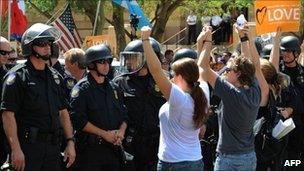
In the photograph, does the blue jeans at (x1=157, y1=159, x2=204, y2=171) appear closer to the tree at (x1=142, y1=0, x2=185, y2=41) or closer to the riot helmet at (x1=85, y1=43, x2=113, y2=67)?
the riot helmet at (x1=85, y1=43, x2=113, y2=67)

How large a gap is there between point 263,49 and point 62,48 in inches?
176

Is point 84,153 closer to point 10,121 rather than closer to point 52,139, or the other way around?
point 52,139

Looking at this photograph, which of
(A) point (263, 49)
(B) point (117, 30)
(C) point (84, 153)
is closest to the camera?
(C) point (84, 153)

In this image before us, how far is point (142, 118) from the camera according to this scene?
698 cm

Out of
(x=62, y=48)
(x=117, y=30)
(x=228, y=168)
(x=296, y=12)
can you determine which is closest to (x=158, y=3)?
(x=117, y=30)

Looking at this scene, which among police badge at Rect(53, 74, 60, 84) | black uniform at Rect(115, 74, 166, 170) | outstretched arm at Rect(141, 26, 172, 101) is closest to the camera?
outstretched arm at Rect(141, 26, 172, 101)

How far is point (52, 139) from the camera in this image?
576 centimetres

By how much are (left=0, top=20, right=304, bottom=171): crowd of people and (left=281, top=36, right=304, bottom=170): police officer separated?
25 centimetres

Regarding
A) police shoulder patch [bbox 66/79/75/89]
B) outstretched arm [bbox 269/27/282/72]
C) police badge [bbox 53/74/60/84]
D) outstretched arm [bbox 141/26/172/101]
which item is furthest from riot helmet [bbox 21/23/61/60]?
outstretched arm [bbox 269/27/282/72]

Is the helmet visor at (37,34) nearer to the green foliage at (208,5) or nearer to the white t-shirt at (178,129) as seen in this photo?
the white t-shirt at (178,129)

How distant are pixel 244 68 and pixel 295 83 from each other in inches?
98.7

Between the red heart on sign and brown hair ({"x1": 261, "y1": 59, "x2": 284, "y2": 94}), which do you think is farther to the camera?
the red heart on sign

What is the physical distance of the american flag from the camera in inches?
455

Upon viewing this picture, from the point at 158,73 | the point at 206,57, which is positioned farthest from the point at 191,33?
the point at 158,73
